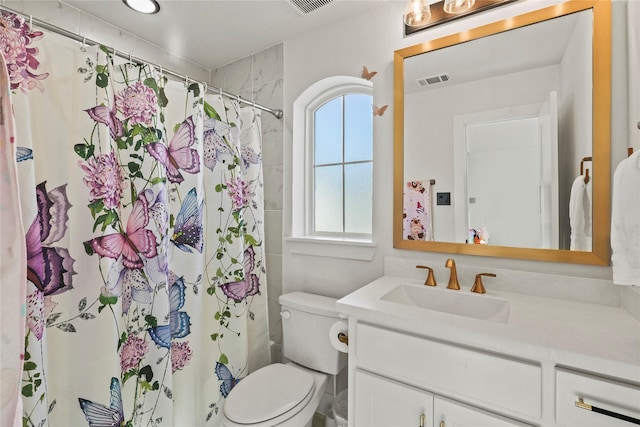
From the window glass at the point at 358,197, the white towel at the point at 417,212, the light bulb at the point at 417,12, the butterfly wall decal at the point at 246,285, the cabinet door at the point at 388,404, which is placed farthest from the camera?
the window glass at the point at 358,197

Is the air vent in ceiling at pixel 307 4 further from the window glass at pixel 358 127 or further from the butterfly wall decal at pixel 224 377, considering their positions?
the butterfly wall decal at pixel 224 377

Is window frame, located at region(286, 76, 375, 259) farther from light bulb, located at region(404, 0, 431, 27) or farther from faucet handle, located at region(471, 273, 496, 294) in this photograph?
faucet handle, located at region(471, 273, 496, 294)

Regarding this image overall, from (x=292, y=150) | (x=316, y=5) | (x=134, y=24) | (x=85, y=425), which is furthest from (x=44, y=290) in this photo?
(x=316, y=5)

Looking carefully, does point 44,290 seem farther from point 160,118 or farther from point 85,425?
point 160,118

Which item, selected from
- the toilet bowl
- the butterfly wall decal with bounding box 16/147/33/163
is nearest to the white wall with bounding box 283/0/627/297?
the toilet bowl

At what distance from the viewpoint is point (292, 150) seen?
189cm

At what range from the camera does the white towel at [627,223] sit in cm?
81

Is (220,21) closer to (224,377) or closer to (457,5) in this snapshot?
(457,5)

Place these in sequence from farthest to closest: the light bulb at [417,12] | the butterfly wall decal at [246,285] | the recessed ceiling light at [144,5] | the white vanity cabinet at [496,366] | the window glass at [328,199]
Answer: the window glass at [328,199] < the butterfly wall decal at [246,285] < the recessed ceiling light at [144,5] < the light bulb at [417,12] < the white vanity cabinet at [496,366]

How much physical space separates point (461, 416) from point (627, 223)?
742 mm

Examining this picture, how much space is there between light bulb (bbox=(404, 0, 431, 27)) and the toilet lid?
1777 millimetres

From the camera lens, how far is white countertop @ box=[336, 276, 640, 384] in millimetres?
729

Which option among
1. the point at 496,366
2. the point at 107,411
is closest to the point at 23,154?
the point at 107,411

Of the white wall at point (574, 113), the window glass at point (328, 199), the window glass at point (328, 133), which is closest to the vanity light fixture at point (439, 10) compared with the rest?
the white wall at point (574, 113)
